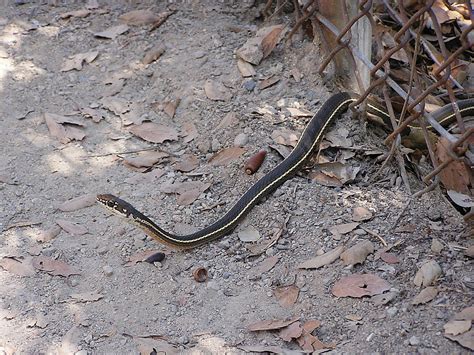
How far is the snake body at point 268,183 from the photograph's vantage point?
440 cm

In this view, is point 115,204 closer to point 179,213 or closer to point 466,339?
point 179,213

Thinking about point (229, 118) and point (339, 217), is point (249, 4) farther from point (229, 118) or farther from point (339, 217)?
point (339, 217)

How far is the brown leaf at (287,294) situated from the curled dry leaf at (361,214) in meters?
0.58

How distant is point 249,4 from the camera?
→ 237 inches

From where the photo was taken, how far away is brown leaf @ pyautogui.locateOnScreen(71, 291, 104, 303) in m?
4.12

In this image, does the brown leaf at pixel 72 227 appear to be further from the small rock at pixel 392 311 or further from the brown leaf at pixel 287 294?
the small rock at pixel 392 311

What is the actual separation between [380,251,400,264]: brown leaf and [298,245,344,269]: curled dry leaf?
0.23m

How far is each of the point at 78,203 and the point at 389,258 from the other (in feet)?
6.82

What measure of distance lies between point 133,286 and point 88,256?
1.39 ft

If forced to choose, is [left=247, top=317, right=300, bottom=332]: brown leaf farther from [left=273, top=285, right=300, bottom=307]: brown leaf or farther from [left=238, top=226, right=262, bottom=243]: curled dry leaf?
[left=238, top=226, right=262, bottom=243]: curled dry leaf

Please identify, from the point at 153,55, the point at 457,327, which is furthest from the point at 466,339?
the point at 153,55

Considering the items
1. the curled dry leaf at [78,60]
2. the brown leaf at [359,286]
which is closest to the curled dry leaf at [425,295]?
the brown leaf at [359,286]

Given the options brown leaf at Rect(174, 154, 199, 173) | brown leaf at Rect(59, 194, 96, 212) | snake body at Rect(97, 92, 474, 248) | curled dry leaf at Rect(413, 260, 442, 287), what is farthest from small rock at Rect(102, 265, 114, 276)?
curled dry leaf at Rect(413, 260, 442, 287)

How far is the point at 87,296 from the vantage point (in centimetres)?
415
